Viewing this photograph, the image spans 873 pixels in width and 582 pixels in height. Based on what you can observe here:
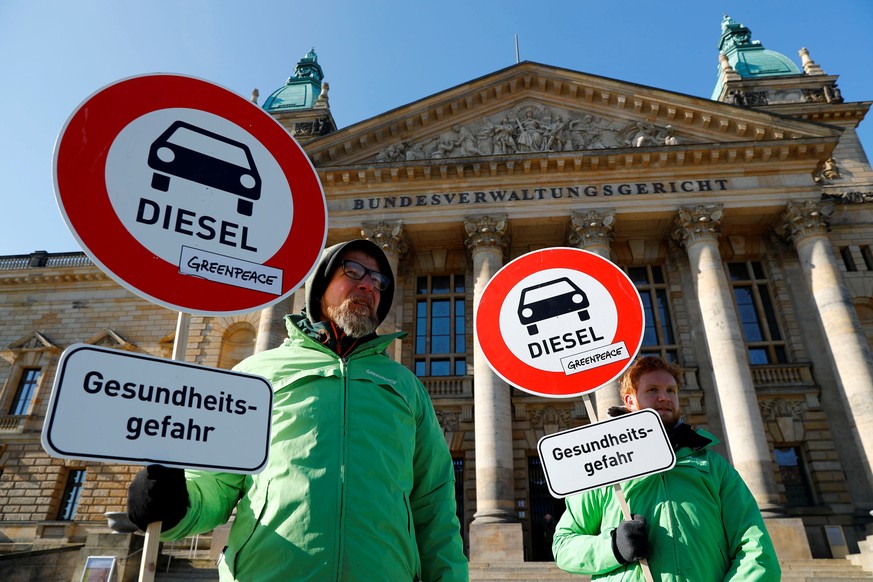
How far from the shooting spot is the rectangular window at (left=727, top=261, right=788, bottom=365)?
20.3 meters

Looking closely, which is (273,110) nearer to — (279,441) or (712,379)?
(712,379)

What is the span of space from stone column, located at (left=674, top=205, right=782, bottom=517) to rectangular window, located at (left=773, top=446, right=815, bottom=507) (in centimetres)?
214

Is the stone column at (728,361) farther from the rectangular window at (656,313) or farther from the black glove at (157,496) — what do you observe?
the black glove at (157,496)

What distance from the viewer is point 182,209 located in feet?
6.89

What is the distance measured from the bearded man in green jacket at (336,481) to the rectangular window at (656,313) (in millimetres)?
18544

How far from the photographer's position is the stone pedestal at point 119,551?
1158 cm

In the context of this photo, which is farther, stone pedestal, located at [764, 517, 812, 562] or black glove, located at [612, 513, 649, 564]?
stone pedestal, located at [764, 517, 812, 562]

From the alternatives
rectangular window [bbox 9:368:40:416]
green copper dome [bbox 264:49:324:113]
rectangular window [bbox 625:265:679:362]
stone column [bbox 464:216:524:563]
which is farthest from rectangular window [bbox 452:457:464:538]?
green copper dome [bbox 264:49:324:113]

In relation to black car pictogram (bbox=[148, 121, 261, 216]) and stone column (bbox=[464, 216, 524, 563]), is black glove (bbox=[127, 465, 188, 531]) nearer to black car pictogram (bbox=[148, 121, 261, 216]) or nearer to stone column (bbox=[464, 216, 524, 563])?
black car pictogram (bbox=[148, 121, 261, 216])

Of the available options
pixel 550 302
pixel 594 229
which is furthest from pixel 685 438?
pixel 594 229

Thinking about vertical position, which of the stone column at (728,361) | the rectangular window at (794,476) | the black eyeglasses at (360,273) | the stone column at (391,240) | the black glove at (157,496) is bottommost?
the black glove at (157,496)

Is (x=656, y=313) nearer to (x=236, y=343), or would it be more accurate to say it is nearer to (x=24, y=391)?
(x=236, y=343)

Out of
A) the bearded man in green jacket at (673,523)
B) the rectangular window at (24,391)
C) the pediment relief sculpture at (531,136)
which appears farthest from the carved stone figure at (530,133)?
the rectangular window at (24,391)

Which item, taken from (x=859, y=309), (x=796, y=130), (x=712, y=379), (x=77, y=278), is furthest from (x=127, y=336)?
(x=859, y=309)
